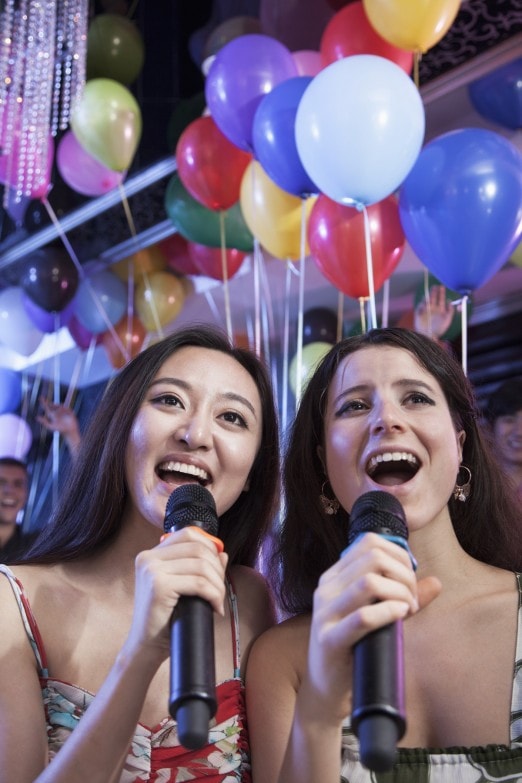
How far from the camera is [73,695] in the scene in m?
1.46

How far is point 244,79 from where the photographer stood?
3418mm

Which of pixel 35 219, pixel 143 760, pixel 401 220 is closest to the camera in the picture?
pixel 143 760

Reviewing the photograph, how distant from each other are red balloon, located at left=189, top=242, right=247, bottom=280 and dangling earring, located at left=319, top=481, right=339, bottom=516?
3.03m

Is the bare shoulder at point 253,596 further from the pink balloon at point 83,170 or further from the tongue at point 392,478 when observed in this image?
the pink balloon at point 83,170

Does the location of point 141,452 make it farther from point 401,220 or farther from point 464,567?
point 401,220

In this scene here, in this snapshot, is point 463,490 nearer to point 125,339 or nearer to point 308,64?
point 308,64

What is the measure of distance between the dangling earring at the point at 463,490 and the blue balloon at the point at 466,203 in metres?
1.30

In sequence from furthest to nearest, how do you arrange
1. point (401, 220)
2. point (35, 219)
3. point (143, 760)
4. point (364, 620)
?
point (35, 219) → point (401, 220) → point (143, 760) → point (364, 620)

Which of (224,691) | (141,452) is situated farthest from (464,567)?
(141,452)

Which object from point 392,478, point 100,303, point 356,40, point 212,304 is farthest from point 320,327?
point 392,478

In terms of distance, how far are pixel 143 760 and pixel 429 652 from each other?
46 cm

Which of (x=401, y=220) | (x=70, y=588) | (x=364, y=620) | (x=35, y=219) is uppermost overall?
(x=35, y=219)

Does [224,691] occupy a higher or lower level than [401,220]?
lower

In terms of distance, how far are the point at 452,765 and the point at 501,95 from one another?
10.2ft
